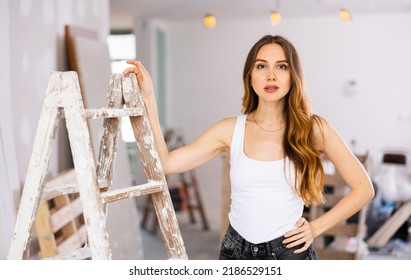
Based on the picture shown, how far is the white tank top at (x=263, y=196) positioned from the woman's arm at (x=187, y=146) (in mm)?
141

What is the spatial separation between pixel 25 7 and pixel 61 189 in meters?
1.61

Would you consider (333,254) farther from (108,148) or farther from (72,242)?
(108,148)

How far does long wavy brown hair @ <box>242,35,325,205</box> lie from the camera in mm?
2078

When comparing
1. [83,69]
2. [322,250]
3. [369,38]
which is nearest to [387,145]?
[369,38]

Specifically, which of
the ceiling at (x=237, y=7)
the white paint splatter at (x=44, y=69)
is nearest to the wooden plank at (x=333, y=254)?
the white paint splatter at (x=44, y=69)

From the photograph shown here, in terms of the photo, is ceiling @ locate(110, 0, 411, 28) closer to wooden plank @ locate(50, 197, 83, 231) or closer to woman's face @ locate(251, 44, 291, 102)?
wooden plank @ locate(50, 197, 83, 231)

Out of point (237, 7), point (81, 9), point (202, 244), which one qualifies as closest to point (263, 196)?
point (81, 9)

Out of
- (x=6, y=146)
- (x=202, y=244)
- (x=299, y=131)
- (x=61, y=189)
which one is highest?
(x=299, y=131)

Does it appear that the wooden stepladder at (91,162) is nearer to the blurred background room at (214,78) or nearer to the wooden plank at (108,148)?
the wooden plank at (108,148)

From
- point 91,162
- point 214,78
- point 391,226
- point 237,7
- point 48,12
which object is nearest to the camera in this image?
point 91,162

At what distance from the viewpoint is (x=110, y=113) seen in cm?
198

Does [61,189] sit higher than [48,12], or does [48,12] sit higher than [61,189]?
[48,12]

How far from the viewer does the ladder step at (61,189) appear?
6.57 feet
